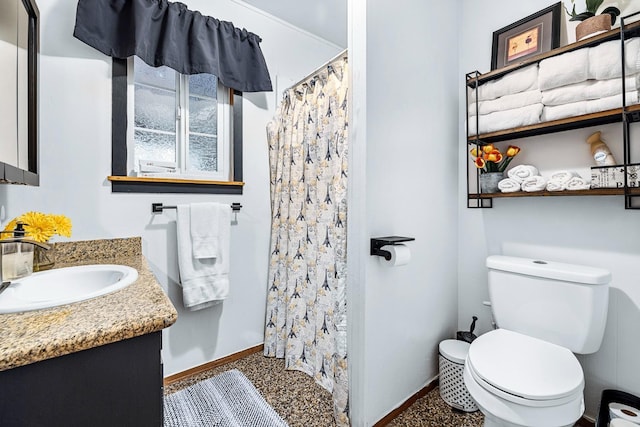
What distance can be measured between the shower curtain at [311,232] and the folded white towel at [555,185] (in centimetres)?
98

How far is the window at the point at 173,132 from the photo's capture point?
167 centimetres

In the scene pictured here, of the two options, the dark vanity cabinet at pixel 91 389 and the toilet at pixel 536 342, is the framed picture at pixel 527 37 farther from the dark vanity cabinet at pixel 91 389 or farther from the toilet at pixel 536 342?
the dark vanity cabinet at pixel 91 389

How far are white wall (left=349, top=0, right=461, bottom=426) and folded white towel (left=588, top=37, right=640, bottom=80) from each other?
0.68 meters

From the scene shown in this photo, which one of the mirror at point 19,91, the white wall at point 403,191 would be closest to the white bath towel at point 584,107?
the white wall at point 403,191

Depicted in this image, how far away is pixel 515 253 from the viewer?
168cm

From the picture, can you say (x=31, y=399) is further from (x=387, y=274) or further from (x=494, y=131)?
(x=494, y=131)

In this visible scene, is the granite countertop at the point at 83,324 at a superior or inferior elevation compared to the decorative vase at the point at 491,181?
inferior

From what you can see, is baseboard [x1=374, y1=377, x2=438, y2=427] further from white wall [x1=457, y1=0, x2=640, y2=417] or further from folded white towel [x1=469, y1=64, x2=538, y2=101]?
folded white towel [x1=469, y1=64, x2=538, y2=101]

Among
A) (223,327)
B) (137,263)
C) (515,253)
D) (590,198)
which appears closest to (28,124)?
(137,263)

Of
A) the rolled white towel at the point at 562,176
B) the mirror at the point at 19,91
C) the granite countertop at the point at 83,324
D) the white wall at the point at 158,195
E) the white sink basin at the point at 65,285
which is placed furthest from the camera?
the white wall at the point at 158,195

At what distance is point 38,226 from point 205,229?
78cm

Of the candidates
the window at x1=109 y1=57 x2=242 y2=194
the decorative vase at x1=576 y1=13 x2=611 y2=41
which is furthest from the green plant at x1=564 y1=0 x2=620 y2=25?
the window at x1=109 y1=57 x2=242 y2=194

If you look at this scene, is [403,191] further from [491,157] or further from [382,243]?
[491,157]

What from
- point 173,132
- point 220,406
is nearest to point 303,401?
point 220,406
